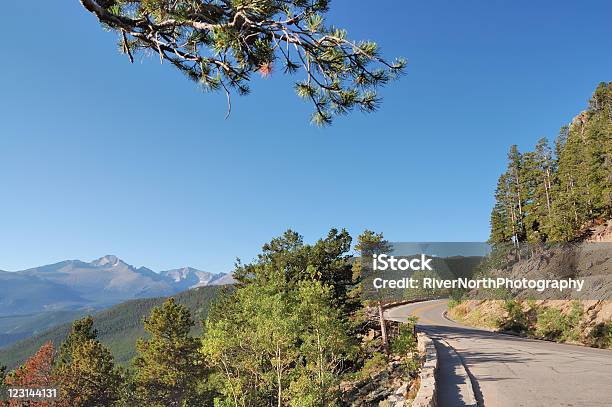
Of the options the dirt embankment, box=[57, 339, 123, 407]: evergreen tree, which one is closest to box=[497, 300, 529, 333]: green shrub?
the dirt embankment

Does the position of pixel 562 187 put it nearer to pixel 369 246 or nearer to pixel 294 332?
pixel 369 246

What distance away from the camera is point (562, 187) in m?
54.9

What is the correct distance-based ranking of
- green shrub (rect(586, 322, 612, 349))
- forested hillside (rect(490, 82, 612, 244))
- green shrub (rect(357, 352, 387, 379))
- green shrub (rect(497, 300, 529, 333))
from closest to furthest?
green shrub (rect(586, 322, 612, 349)) → green shrub (rect(357, 352, 387, 379)) → green shrub (rect(497, 300, 529, 333)) → forested hillside (rect(490, 82, 612, 244))

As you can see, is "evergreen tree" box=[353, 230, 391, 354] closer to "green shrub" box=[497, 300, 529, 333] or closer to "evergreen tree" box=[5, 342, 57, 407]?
"green shrub" box=[497, 300, 529, 333]

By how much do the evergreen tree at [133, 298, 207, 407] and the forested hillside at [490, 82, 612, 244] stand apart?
46.3m

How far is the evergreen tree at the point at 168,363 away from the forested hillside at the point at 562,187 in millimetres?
46317

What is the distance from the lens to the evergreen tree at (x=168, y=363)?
4334 cm

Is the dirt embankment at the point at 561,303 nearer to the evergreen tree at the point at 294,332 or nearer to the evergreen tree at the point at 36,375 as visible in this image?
the evergreen tree at the point at 294,332

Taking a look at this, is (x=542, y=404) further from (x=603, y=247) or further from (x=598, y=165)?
(x=598, y=165)

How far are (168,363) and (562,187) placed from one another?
2328 inches

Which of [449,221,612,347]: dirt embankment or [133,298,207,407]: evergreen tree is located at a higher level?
[449,221,612,347]: dirt embankment

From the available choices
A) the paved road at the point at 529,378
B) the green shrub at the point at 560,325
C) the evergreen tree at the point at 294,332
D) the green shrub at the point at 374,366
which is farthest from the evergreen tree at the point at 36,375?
the green shrub at the point at 560,325

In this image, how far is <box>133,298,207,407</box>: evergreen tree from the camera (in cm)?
4334

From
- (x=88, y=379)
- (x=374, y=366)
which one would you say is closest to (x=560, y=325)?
(x=374, y=366)
